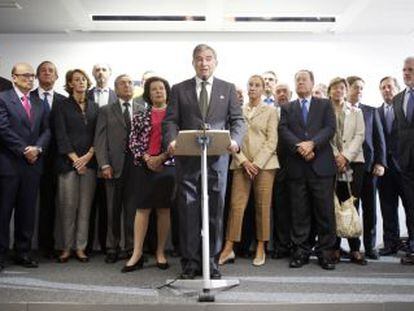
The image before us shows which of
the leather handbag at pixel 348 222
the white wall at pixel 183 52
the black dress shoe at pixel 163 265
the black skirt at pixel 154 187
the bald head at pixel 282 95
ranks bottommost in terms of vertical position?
the black dress shoe at pixel 163 265

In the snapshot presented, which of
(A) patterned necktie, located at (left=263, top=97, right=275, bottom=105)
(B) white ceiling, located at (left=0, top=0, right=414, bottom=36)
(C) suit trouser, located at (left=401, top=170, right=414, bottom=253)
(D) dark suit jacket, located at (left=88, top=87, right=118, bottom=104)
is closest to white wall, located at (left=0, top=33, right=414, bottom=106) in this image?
(B) white ceiling, located at (left=0, top=0, right=414, bottom=36)

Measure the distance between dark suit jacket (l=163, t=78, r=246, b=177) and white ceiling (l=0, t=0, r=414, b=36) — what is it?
137 inches

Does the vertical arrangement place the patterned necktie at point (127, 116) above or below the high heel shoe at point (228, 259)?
above

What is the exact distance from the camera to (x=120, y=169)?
4355mm

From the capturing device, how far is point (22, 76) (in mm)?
4098

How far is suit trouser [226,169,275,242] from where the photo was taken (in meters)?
4.22

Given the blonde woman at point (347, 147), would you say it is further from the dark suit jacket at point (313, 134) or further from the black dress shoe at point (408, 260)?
the black dress shoe at point (408, 260)

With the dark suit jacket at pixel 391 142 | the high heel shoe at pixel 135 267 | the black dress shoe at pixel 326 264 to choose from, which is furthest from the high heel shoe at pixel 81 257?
the dark suit jacket at pixel 391 142

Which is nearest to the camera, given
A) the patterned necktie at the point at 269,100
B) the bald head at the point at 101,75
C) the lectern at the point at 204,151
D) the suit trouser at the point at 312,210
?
the lectern at the point at 204,151

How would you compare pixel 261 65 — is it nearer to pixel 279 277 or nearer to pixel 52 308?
pixel 279 277

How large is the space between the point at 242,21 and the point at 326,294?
5.52 meters

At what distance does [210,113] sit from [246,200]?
0.97 m

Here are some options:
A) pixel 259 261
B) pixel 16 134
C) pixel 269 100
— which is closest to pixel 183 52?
pixel 269 100

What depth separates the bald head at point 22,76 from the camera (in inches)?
161
